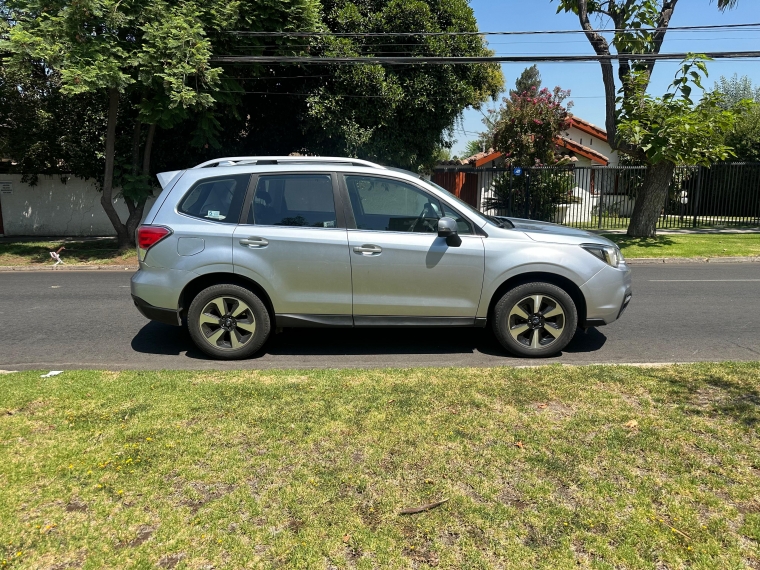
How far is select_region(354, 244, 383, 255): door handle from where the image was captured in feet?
18.6

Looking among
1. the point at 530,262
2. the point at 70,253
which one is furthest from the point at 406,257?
the point at 70,253

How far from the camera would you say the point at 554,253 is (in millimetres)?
5711

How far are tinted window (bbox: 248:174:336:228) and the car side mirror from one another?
1.06m

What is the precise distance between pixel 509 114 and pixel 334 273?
18397mm

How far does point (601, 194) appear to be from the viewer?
20.3 metres

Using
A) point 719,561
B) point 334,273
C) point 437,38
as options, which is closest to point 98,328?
point 334,273

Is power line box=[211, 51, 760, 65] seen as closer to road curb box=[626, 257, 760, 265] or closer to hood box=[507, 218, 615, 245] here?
road curb box=[626, 257, 760, 265]

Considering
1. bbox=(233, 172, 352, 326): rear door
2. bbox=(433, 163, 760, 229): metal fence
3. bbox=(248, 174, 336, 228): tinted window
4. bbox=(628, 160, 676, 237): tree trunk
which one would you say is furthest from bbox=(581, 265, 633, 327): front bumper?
bbox=(433, 163, 760, 229): metal fence

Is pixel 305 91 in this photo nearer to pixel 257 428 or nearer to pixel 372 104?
pixel 372 104

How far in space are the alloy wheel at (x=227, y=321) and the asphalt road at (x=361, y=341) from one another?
0.78 feet

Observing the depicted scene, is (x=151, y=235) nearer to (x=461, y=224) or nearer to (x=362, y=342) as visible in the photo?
(x=362, y=342)

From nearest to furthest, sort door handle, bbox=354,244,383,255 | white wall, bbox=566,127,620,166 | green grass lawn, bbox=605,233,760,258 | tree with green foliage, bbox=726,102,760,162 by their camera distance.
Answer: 1. door handle, bbox=354,244,383,255
2. green grass lawn, bbox=605,233,760,258
3. tree with green foliage, bbox=726,102,760,162
4. white wall, bbox=566,127,620,166

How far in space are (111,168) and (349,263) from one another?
11297mm

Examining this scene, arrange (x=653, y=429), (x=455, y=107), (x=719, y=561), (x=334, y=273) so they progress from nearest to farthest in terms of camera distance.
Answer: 1. (x=719, y=561)
2. (x=653, y=429)
3. (x=334, y=273)
4. (x=455, y=107)
